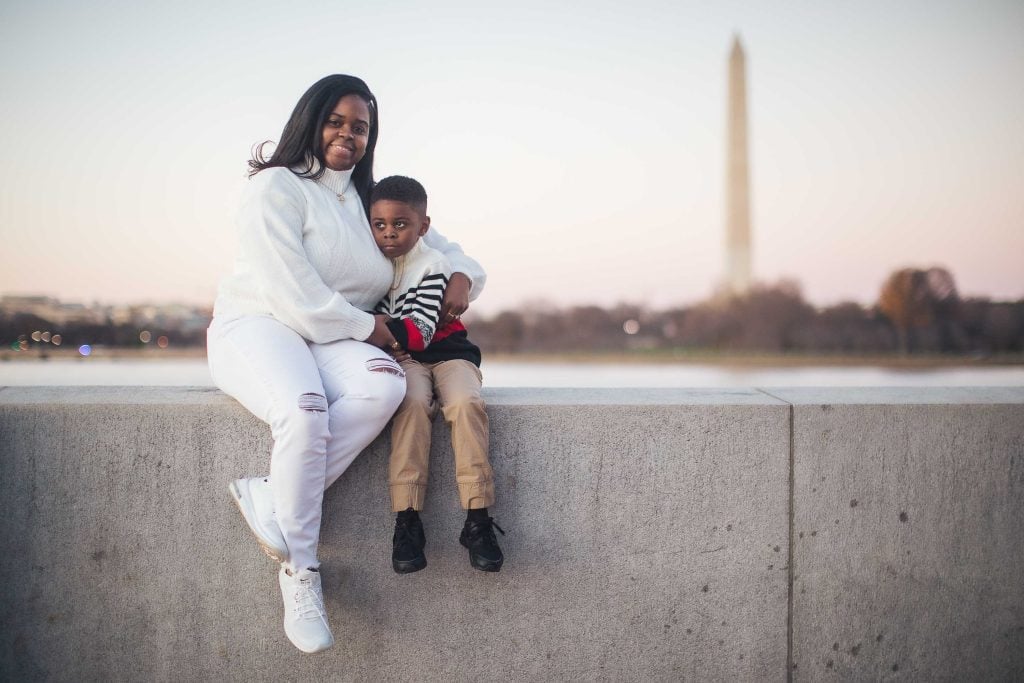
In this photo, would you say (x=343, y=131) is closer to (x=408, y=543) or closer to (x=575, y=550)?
(x=408, y=543)

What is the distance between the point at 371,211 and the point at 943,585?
2.62 meters

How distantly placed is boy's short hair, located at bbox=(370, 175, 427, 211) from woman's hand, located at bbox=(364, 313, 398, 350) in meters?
0.51

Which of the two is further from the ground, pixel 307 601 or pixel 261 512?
pixel 261 512

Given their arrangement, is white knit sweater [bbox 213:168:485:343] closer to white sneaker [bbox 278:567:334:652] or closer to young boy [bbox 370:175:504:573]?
young boy [bbox 370:175:504:573]

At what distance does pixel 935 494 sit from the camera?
2.77 metres

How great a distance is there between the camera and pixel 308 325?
274cm

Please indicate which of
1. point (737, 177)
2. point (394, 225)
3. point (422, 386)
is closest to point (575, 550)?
point (422, 386)

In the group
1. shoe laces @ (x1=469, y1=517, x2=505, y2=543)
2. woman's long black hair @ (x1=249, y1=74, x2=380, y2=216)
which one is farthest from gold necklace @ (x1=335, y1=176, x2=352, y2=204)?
shoe laces @ (x1=469, y1=517, x2=505, y2=543)

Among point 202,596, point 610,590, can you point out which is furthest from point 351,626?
point 610,590

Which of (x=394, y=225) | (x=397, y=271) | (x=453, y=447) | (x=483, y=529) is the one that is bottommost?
(x=483, y=529)

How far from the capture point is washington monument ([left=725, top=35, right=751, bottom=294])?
4766 cm

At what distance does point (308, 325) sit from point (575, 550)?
1.28 m

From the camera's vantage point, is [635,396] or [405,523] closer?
[405,523]

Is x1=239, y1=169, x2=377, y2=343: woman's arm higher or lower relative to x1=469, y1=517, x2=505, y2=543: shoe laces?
higher
